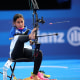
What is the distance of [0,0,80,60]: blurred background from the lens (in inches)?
268

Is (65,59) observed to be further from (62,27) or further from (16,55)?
(16,55)

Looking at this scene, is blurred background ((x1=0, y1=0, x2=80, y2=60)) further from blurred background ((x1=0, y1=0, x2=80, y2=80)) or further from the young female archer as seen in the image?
the young female archer

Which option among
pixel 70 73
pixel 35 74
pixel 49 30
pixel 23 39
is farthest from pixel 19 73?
pixel 49 30

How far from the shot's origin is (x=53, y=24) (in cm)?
680

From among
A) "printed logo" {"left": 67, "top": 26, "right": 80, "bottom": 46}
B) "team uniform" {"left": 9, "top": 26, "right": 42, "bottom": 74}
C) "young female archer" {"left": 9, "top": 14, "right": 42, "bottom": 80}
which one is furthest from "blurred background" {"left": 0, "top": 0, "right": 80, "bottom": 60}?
"team uniform" {"left": 9, "top": 26, "right": 42, "bottom": 74}

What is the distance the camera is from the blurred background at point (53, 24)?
681 cm

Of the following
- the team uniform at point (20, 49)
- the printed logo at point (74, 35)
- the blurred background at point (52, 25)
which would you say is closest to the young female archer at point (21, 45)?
the team uniform at point (20, 49)

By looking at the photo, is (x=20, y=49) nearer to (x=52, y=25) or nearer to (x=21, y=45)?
(x=21, y=45)

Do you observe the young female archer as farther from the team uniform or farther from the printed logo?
the printed logo

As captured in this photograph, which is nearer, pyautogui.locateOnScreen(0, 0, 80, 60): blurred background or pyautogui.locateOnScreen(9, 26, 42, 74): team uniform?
pyautogui.locateOnScreen(9, 26, 42, 74): team uniform

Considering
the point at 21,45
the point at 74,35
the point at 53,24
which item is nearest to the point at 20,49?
the point at 21,45

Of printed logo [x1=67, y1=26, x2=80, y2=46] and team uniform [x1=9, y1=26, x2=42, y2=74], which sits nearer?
team uniform [x1=9, y1=26, x2=42, y2=74]

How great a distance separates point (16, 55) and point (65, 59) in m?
3.58

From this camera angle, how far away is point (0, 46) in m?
6.83
